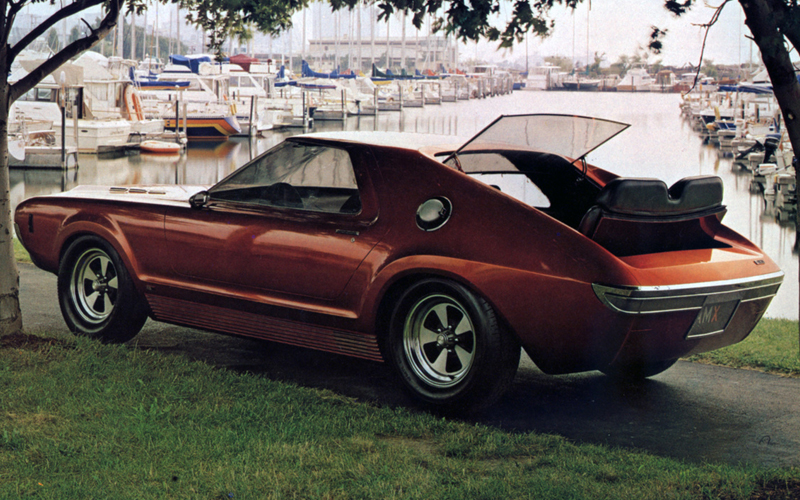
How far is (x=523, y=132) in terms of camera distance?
5.69 metres

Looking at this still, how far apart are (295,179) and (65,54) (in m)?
1.96

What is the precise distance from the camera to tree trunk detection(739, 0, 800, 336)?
390cm

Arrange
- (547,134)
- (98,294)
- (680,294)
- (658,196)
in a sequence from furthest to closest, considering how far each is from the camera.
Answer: (98,294), (547,134), (658,196), (680,294)

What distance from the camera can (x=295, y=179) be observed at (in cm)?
586

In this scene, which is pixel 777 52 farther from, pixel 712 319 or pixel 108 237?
pixel 108 237

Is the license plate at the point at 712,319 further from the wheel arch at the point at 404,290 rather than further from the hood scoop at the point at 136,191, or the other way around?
the hood scoop at the point at 136,191

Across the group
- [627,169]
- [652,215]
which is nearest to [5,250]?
[652,215]

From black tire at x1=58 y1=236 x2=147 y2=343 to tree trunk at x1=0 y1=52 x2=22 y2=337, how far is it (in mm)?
445

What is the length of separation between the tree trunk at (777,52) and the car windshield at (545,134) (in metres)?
1.32

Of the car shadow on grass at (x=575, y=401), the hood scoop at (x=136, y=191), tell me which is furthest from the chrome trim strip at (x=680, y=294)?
the hood scoop at (x=136, y=191)

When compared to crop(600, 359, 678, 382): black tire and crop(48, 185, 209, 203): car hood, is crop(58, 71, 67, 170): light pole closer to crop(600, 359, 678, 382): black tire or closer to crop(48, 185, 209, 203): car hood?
crop(48, 185, 209, 203): car hood

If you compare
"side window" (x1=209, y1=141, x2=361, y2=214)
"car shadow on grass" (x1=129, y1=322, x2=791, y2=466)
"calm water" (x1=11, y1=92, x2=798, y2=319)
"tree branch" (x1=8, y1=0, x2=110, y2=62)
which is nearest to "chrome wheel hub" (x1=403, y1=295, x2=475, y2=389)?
"car shadow on grass" (x1=129, y1=322, x2=791, y2=466)

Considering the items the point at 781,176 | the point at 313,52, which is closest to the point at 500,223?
the point at 781,176

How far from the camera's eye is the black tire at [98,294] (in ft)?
20.9
